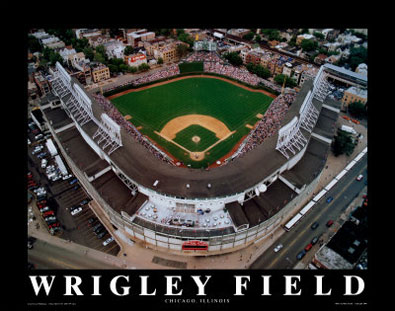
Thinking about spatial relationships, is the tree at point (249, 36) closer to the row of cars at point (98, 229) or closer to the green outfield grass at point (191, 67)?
the green outfield grass at point (191, 67)

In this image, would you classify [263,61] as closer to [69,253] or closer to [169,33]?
[169,33]

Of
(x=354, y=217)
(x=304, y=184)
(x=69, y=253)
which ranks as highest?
(x=304, y=184)

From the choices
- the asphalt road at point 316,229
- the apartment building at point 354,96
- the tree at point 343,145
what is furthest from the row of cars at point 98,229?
the apartment building at point 354,96

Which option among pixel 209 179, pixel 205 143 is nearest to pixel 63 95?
pixel 205 143

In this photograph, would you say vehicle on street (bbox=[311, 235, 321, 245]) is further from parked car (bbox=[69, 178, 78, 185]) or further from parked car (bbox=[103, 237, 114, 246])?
parked car (bbox=[69, 178, 78, 185])

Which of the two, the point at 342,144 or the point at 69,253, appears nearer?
the point at 69,253

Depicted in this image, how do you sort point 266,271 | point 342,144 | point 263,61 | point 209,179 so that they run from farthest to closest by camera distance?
point 263,61 < point 342,144 < point 209,179 < point 266,271
